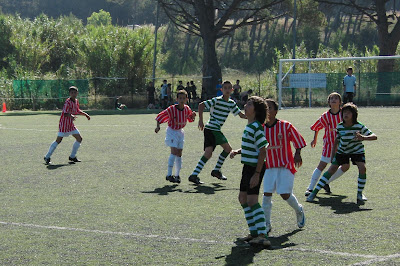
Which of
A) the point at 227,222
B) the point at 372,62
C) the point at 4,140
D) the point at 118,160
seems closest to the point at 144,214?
the point at 227,222

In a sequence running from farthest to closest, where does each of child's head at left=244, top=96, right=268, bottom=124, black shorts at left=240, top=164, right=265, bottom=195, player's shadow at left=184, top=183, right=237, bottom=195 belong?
player's shadow at left=184, top=183, right=237, bottom=195
black shorts at left=240, top=164, right=265, bottom=195
child's head at left=244, top=96, right=268, bottom=124

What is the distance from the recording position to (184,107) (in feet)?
38.6

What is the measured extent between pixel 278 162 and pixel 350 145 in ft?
7.58

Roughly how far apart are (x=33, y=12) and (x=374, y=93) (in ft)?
427

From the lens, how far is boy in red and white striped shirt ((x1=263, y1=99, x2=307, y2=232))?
7.45 meters

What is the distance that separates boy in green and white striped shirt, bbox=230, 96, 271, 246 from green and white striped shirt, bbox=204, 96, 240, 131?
14.9 ft

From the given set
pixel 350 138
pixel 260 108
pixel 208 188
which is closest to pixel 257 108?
pixel 260 108

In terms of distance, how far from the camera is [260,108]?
687 cm

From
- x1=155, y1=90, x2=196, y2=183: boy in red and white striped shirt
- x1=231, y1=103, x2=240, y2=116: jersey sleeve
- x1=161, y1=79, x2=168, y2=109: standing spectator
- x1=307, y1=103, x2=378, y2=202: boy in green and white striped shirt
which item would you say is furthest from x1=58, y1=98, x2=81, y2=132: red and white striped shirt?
x1=161, y1=79, x2=168, y2=109: standing spectator

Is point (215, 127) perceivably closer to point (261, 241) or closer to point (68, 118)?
point (68, 118)

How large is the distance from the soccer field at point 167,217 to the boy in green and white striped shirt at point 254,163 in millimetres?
195

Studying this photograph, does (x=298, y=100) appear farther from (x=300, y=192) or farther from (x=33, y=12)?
(x=33, y=12)

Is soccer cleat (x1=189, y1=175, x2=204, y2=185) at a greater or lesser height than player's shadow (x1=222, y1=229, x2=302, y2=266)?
greater

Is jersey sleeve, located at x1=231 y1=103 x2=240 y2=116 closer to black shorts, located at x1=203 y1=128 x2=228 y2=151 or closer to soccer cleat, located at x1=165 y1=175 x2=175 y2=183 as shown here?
black shorts, located at x1=203 y1=128 x2=228 y2=151
